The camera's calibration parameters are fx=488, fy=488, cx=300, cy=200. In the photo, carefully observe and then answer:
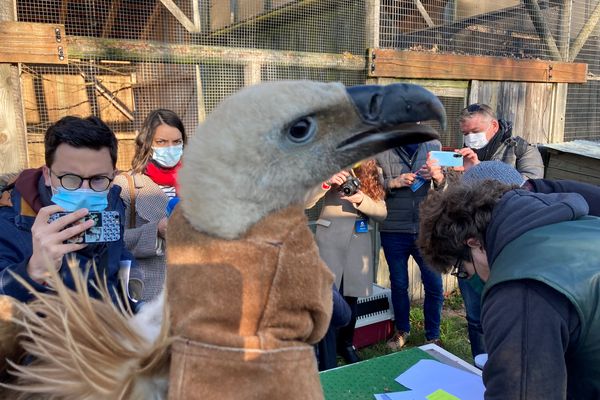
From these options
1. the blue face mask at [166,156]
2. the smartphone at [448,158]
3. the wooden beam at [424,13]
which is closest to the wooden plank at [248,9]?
the wooden beam at [424,13]

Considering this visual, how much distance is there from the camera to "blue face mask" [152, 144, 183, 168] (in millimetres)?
2885

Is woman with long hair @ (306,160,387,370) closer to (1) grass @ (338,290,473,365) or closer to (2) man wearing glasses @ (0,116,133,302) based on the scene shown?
(1) grass @ (338,290,473,365)

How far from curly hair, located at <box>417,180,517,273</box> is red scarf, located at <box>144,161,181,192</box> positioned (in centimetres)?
148

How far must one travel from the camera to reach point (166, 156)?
9.48ft

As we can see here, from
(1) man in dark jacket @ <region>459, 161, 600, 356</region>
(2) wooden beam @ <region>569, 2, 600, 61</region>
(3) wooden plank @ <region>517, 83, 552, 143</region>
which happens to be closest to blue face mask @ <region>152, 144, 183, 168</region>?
(1) man in dark jacket @ <region>459, 161, 600, 356</region>

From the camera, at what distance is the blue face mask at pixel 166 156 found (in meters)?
2.88

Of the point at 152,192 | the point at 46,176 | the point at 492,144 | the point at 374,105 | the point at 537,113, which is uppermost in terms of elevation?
the point at 374,105

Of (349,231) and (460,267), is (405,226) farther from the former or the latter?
(460,267)

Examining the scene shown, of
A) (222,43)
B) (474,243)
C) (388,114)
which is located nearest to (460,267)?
(474,243)

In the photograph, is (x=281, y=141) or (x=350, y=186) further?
(x=350, y=186)

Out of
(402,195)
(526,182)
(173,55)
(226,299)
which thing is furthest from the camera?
(402,195)

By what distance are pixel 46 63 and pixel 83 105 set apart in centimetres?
44

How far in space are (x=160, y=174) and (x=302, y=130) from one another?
204 centimetres

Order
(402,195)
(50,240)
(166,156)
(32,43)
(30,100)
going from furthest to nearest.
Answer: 1. (402,195)
2. (30,100)
3. (32,43)
4. (166,156)
5. (50,240)
